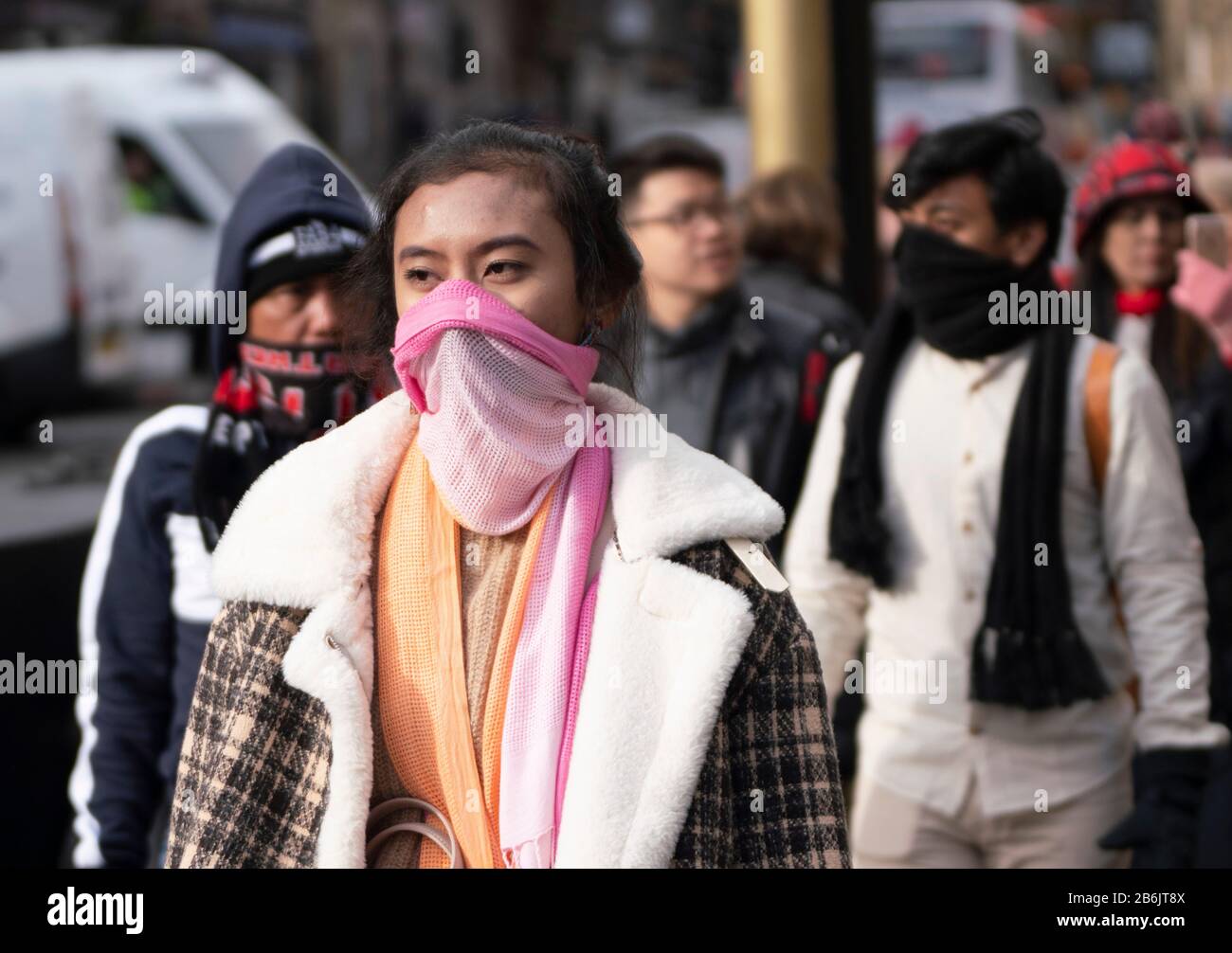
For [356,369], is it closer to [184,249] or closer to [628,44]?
[184,249]

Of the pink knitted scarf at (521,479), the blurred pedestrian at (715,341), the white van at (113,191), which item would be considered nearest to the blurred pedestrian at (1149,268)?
the blurred pedestrian at (715,341)

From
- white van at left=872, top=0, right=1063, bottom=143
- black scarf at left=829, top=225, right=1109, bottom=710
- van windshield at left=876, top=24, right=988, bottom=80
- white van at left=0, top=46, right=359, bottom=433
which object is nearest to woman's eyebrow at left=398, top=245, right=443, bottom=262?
black scarf at left=829, top=225, right=1109, bottom=710

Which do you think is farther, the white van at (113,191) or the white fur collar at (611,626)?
the white van at (113,191)

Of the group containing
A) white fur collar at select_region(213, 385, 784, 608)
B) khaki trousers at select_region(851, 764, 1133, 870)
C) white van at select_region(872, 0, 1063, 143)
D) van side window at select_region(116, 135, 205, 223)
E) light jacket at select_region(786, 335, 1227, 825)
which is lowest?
khaki trousers at select_region(851, 764, 1133, 870)

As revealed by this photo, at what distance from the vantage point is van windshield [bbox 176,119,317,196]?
15.3 meters

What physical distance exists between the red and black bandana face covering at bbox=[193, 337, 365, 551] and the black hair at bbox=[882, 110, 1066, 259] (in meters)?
1.27

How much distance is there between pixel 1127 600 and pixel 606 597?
1.63m

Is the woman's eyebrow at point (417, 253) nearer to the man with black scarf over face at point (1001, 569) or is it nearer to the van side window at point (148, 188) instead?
the man with black scarf over face at point (1001, 569)

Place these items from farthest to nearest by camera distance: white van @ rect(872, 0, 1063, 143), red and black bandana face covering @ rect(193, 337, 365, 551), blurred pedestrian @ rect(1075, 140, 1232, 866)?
white van @ rect(872, 0, 1063, 143)
blurred pedestrian @ rect(1075, 140, 1232, 866)
red and black bandana face covering @ rect(193, 337, 365, 551)

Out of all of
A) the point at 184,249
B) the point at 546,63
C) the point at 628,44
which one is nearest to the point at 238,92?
the point at 184,249

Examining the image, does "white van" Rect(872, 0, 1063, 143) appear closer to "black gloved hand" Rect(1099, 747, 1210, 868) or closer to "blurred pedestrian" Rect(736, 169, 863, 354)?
"blurred pedestrian" Rect(736, 169, 863, 354)

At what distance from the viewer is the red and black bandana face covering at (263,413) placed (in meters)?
3.02
